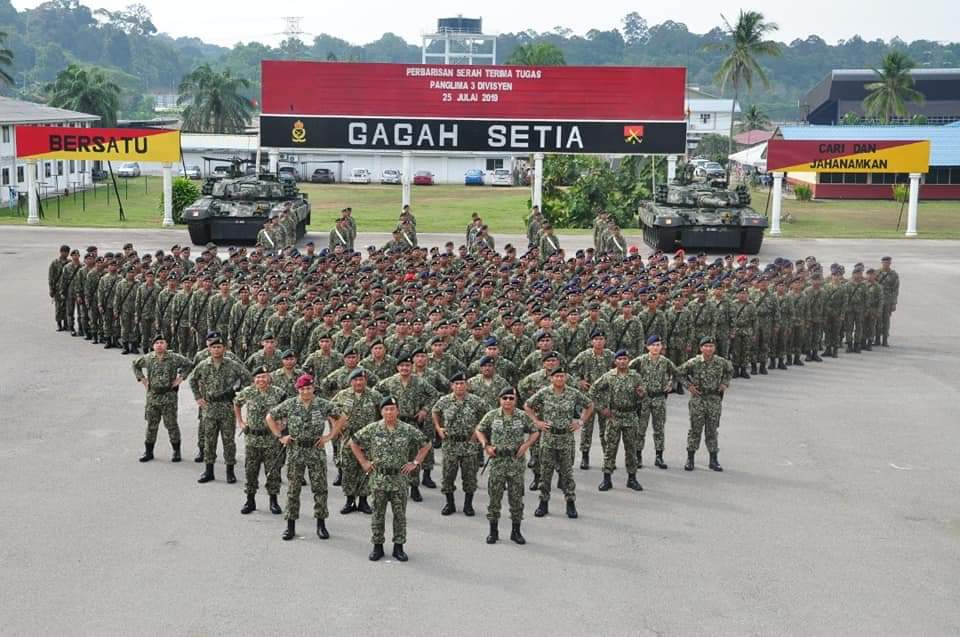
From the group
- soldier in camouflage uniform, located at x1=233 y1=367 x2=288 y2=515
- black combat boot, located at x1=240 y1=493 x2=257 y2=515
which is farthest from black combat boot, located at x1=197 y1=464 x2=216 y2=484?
black combat boot, located at x1=240 y1=493 x2=257 y2=515

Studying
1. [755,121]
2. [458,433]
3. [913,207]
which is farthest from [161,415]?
[755,121]

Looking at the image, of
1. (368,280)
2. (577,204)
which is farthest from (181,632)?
(577,204)

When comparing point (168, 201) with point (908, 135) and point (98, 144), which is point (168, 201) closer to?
point (98, 144)

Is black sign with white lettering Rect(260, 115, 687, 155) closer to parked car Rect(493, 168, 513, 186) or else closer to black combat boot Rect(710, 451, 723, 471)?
black combat boot Rect(710, 451, 723, 471)

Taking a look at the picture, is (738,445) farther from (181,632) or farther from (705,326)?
(181,632)

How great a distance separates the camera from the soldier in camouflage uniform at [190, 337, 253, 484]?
12.5 meters

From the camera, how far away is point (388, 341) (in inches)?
566

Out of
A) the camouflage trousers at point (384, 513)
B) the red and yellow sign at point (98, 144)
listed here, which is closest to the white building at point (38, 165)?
the red and yellow sign at point (98, 144)

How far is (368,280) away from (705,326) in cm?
516

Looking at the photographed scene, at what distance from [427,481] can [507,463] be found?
6.52ft

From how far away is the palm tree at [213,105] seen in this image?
3423 inches

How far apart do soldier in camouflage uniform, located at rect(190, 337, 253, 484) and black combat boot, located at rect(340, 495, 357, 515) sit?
1496 millimetres

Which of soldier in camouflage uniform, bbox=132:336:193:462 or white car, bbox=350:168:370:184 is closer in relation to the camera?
soldier in camouflage uniform, bbox=132:336:193:462

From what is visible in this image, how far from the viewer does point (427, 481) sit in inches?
500
